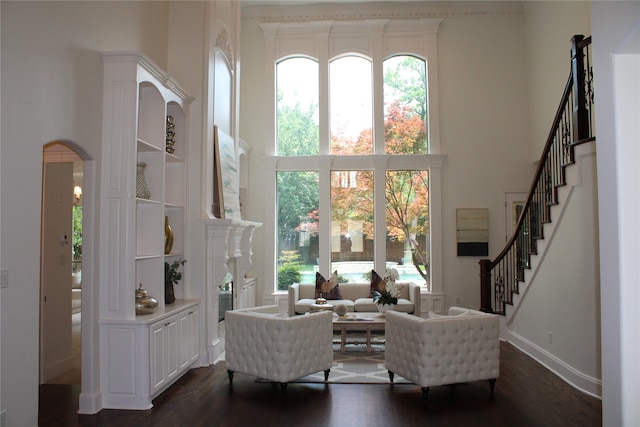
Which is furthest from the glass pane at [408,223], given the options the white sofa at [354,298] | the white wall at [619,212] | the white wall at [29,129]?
the white wall at [619,212]

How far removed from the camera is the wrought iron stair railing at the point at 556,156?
205 inches

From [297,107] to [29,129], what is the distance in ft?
21.2

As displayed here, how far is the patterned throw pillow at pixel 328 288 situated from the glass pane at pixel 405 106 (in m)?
2.77

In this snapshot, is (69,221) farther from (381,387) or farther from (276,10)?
(276,10)

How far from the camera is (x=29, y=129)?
11.4ft

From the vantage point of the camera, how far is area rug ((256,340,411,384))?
528 cm

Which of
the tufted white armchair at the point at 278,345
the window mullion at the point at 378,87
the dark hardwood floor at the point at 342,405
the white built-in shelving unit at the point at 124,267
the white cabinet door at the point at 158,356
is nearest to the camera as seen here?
the dark hardwood floor at the point at 342,405

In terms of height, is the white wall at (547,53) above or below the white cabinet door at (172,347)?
above

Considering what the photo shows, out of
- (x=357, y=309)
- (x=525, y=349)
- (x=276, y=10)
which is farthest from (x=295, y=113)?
(x=525, y=349)

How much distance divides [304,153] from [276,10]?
9.58 feet

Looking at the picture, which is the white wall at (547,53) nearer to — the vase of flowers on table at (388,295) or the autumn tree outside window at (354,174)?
the autumn tree outside window at (354,174)

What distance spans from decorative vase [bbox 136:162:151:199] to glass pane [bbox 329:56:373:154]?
4.94 meters

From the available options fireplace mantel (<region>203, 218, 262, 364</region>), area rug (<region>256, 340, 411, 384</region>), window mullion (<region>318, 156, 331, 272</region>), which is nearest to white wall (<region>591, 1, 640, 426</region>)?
area rug (<region>256, 340, 411, 384</region>)

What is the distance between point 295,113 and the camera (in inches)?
375
